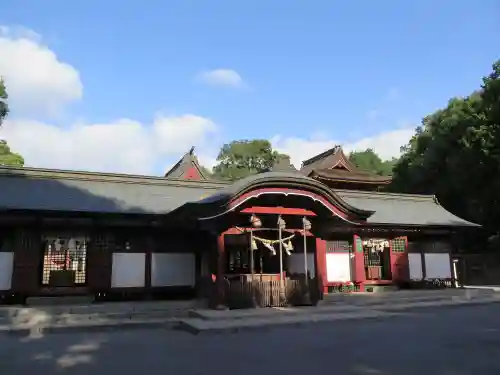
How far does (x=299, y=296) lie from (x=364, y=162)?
6605cm

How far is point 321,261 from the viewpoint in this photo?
19.8 metres

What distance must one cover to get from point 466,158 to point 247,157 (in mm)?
41200

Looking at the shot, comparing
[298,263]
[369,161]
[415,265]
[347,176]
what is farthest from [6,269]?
[369,161]

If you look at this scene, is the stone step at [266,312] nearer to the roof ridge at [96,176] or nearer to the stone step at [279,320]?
the stone step at [279,320]

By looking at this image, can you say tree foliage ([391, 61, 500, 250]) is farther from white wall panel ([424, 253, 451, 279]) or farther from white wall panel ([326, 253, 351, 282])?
white wall panel ([326, 253, 351, 282])

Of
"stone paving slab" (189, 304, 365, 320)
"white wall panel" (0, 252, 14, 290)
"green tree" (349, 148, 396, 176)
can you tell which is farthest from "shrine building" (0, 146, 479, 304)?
"green tree" (349, 148, 396, 176)

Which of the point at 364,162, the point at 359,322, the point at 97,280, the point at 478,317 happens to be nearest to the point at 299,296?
the point at 359,322

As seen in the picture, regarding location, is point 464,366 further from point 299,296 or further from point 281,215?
point 281,215

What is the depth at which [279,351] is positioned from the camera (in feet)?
28.5

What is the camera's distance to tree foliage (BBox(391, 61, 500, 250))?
30.3 metres

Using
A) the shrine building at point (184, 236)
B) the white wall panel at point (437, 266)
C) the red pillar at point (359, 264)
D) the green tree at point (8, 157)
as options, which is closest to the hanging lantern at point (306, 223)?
the shrine building at point (184, 236)

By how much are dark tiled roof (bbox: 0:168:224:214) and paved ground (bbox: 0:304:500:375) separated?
21.3 ft

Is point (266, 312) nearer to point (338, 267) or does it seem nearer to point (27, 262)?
point (338, 267)

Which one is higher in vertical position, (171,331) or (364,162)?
(364,162)
